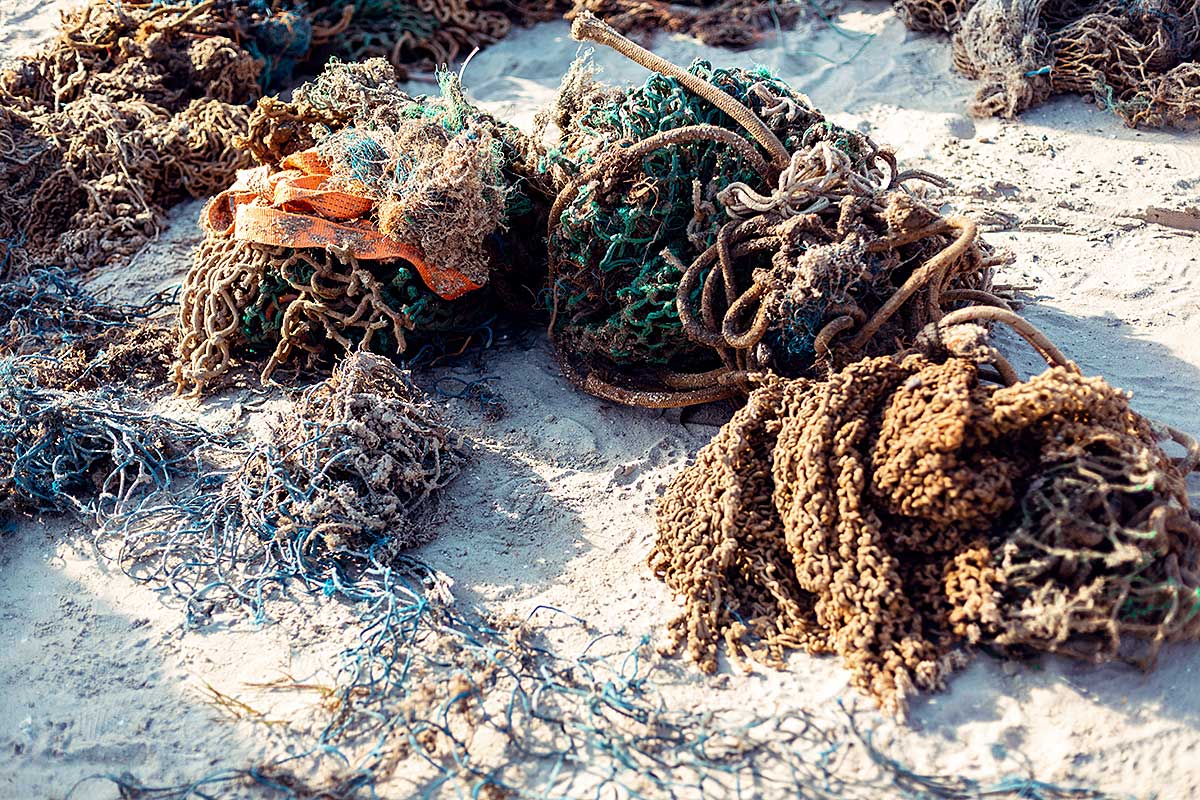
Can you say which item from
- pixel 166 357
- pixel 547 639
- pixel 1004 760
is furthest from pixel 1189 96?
pixel 166 357

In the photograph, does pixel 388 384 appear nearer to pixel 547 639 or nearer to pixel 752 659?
pixel 547 639

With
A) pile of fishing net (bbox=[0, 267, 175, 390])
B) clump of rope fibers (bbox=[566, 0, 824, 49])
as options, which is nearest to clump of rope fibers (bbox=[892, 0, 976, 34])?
clump of rope fibers (bbox=[566, 0, 824, 49])

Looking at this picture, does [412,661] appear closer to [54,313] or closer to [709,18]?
[54,313]

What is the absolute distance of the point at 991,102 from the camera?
518 centimetres

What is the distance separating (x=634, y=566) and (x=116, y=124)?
3.61 m

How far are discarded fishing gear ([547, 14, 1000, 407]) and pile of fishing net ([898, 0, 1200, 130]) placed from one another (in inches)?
75.0

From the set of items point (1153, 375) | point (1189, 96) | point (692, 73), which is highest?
point (692, 73)

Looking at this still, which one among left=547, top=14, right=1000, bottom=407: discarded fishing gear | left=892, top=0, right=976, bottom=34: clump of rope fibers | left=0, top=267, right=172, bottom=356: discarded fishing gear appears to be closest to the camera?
left=547, top=14, right=1000, bottom=407: discarded fishing gear

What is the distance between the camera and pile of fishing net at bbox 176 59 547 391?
3.59 metres

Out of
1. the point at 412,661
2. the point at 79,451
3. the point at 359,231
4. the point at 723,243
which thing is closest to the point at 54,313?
the point at 79,451

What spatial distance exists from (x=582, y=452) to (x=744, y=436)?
716 millimetres

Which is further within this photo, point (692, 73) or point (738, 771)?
point (692, 73)

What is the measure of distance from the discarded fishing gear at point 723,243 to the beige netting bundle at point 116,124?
2.32m

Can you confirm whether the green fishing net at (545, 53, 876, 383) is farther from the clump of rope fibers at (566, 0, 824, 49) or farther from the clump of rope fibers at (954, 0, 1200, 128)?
the clump of rope fibers at (566, 0, 824, 49)
